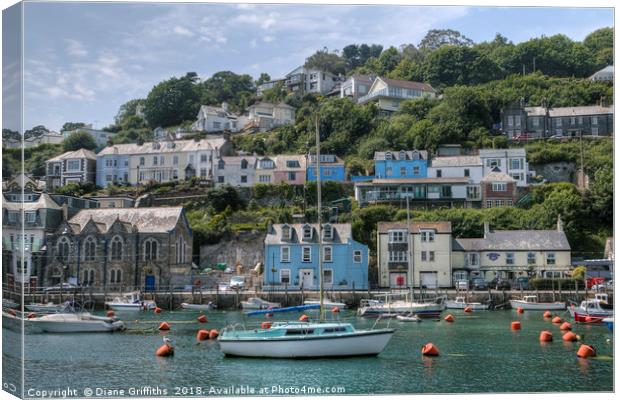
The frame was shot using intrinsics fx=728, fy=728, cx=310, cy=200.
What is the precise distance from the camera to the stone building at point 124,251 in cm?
3869

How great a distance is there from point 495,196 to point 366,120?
14.4 m

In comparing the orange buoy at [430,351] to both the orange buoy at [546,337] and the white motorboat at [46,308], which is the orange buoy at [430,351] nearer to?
the orange buoy at [546,337]

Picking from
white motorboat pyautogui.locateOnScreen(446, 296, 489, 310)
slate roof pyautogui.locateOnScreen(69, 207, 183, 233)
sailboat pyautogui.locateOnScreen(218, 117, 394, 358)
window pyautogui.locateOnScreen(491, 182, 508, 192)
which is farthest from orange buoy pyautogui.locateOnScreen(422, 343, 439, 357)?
window pyautogui.locateOnScreen(491, 182, 508, 192)

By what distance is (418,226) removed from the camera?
39219mm

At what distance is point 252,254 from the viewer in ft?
139

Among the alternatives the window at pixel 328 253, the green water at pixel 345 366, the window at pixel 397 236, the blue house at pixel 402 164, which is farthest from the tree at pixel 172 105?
the green water at pixel 345 366

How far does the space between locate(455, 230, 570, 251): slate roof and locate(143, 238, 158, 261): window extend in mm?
16585

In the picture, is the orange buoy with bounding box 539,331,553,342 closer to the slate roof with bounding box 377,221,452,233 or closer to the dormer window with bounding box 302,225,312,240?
the slate roof with bounding box 377,221,452,233

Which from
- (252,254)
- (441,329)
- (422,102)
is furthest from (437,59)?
(441,329)

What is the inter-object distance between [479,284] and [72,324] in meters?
20.8

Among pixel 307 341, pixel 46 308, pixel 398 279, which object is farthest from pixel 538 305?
pixel 46 308

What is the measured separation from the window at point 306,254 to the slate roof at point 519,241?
8.24 m

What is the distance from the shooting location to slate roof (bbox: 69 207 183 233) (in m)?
39.9

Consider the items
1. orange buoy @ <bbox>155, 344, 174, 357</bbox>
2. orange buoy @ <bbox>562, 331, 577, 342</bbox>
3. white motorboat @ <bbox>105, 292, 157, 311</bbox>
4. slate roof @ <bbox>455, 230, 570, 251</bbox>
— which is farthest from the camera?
slate roof @ <bbox>455, 230, 570, 251</bbox>
